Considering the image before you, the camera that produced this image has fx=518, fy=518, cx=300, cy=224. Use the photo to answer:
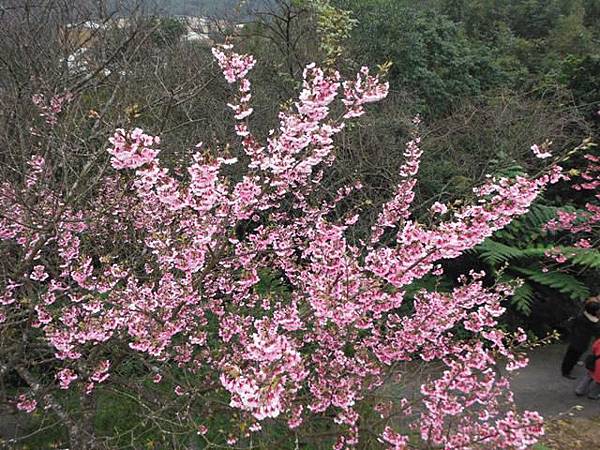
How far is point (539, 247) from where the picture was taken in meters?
6.86

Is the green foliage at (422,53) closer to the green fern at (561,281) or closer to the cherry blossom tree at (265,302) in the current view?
the green fern at (561,281)

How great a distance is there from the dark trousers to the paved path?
0.11m

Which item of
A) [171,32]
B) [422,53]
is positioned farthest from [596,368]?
[171,32]

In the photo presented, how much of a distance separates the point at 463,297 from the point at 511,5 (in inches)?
628

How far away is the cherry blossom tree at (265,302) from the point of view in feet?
8.88

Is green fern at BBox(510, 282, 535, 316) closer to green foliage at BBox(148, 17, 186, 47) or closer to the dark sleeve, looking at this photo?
the dark sleeve

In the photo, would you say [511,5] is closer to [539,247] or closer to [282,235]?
[539,247]

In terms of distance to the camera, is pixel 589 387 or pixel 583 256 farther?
pixel 583 256

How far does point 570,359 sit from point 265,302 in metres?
3.70

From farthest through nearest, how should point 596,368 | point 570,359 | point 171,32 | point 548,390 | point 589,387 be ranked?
1. point 171,32
2. point 570,359
3. point 548,390
4. point 589,387
5. point 596,368

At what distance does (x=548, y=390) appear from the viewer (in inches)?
213

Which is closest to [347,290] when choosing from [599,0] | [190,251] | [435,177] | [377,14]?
[190,251]

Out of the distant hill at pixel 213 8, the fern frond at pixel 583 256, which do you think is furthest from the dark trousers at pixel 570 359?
the distant hill at pixel 213 8

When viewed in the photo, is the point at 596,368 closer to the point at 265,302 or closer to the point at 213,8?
the point at 265,302
